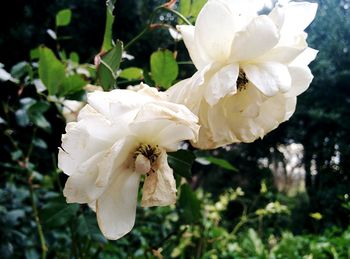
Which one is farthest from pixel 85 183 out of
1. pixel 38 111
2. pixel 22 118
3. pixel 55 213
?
pixel 22 118

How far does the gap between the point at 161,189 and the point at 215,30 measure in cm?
14

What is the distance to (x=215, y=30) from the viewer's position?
363mm

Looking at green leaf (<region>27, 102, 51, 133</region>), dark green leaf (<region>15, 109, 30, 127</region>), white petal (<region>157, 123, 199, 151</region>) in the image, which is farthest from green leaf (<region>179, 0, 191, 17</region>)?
dark green leaf (<region>15, 109, 30, 127</region>)

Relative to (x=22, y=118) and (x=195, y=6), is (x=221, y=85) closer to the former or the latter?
(x=195, y=6)

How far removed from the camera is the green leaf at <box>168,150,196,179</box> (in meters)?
0.50

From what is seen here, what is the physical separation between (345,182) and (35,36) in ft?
10.1

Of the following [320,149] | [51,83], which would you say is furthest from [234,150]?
[51,83]

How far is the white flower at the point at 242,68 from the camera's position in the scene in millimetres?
350

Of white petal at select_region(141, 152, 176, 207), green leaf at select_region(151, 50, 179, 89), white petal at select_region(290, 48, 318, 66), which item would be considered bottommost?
green leaf at select_region(151, 50, 179, 89)

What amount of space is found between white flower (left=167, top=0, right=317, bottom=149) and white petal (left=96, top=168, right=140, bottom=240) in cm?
7

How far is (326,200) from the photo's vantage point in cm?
441

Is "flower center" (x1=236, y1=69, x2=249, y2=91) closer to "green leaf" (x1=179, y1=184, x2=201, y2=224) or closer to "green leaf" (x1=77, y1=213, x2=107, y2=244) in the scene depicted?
"green leaf" (x1=179, y1=184, x2=201, y2=224)

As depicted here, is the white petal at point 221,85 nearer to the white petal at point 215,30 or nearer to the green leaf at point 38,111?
the white petal at point 215,30

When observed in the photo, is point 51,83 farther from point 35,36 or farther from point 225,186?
point 225,186
